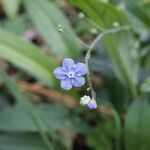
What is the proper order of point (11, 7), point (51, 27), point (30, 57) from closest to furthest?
point (30, 57) < point (51, 27) < point (11, 7)

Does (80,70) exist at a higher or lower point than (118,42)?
lower

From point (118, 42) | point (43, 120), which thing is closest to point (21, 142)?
point (43, 120)

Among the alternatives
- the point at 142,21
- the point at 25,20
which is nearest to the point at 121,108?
the point at 142,21

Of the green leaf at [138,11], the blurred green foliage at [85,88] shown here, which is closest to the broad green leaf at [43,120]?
the blurred green foliage at [85,88]

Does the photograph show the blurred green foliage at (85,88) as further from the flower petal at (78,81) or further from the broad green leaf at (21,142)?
the flower petal at (78,81)

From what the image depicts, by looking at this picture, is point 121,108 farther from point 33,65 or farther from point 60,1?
point 60,1

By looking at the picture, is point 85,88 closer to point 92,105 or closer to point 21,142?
point 21,142

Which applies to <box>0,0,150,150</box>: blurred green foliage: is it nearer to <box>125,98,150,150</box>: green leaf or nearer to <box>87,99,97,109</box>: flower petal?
<box>125,98,150,150</box>: green leaf
